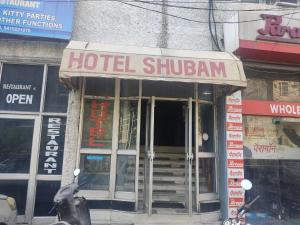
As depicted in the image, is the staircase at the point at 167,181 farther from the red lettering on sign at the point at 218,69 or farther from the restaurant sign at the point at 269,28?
the restaurant sign at the point at 269,28

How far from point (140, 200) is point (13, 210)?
3.03m

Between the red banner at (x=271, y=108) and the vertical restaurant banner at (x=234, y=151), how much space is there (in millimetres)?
263

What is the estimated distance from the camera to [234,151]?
8.08 m

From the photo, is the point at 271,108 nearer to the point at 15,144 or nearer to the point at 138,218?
the point at 138,218

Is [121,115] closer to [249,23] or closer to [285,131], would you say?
[249,23]

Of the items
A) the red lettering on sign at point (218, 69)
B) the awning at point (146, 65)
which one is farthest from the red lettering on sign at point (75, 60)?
the red lettering on sign at point (218, 69)

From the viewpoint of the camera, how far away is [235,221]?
5.06 meters

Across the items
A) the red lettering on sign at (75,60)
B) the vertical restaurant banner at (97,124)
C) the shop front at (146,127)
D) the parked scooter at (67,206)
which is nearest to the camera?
the parked scooter at (67,206)

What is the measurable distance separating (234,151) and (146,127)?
7.39 feet

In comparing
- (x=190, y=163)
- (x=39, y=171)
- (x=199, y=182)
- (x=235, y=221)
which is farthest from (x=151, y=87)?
(x=235, y=221)

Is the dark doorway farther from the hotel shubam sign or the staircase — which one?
the hotel shubam sign

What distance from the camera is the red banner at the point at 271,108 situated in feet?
27.6

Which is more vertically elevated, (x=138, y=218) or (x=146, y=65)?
(x=146, y=65)

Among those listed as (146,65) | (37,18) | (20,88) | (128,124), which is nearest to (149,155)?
(128,124)
